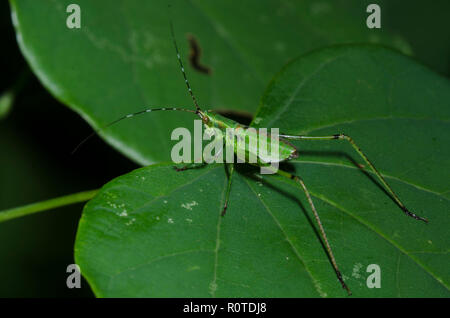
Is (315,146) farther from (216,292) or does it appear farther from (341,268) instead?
(216,292)

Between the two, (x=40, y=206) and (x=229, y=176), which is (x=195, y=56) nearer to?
(x=229, y=176)

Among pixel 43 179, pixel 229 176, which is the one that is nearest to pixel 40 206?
pixel 229 176

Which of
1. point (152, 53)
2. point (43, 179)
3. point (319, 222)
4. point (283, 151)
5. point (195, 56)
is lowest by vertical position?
point (319, 222)

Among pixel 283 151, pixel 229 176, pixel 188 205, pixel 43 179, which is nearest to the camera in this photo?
pixel 188 205

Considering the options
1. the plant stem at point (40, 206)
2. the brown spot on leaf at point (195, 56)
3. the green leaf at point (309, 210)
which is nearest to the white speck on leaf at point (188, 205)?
the green leaf at point (309, 210)

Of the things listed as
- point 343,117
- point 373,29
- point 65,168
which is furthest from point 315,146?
point 65,168

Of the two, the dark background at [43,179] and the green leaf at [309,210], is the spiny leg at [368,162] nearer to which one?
the green leaf at [309,210]
